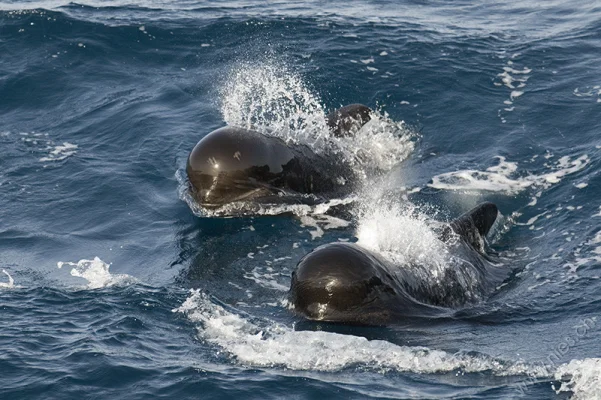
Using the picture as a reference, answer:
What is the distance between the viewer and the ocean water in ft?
43.2

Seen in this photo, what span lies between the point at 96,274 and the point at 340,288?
381 centimetres

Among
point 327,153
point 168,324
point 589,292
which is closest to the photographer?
point 168,324

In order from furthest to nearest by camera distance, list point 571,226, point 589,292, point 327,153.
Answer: point 327,153
point 571,226
point 589,292

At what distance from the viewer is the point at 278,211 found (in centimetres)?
1972

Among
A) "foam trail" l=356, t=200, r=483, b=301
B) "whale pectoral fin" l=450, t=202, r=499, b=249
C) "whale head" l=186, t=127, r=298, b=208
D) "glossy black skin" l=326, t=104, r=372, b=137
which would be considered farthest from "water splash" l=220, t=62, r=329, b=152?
"foam trail" l=356, t=200, r=483, b=301

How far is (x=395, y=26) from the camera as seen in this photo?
29312 millimetres

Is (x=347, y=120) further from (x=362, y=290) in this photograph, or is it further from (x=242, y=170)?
(x=362, y=290)

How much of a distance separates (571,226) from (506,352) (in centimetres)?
583

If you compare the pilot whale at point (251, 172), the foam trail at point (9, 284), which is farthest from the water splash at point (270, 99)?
the foam trail at point (9, 284)

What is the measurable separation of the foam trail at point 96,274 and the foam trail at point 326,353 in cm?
210

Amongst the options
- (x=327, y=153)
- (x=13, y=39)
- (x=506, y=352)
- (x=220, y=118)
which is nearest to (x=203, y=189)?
(x=327, y=153)

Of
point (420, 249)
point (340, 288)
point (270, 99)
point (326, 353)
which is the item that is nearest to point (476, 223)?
point (420, 249)

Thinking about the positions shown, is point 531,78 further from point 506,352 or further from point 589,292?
point 506,352

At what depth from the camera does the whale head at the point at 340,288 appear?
1463cm
